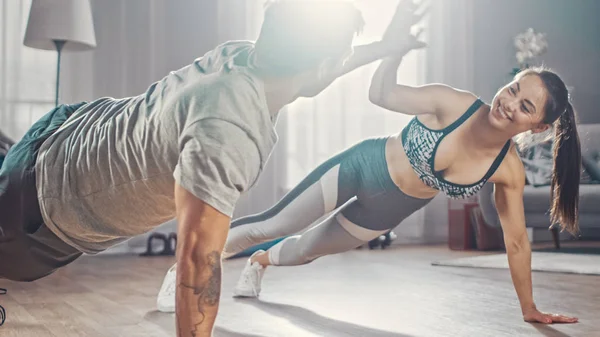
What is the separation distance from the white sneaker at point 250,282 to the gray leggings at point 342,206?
191 millimetres

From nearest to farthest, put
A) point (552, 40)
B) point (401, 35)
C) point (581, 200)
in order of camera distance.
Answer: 1. point (401, 35)
2. point (581, 200)
3. point (552, 40)

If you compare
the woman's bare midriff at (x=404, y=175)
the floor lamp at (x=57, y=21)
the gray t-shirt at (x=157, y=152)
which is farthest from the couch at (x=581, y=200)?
the gray t-shirt at (x=157, y=152)

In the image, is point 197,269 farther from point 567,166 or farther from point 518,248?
point 567,166

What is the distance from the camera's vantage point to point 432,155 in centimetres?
212

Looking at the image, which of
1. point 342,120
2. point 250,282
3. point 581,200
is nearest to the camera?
point 250,282

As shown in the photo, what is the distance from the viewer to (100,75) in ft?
14.0

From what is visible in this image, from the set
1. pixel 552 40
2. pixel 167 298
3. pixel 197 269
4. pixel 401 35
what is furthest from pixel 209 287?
pixel 552 40

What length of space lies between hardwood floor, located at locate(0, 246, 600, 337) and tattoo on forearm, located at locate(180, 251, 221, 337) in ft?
2.76

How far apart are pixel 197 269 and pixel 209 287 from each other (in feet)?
0.11

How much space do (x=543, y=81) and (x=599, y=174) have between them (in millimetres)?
2809

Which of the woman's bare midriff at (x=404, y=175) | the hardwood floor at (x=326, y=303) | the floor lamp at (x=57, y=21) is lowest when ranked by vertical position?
the hardwood floor at (x=326, y=303)

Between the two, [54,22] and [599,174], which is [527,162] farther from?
[54,22]

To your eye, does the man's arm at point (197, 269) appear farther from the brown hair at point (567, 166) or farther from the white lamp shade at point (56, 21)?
the white lamp shade at point (56, 21)

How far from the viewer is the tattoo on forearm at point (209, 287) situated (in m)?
0.99
